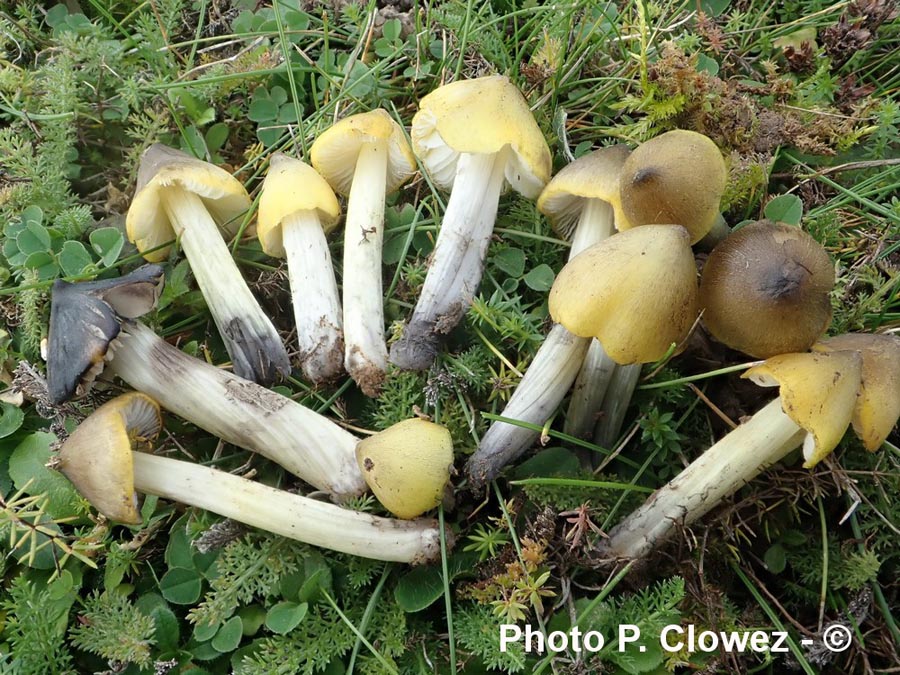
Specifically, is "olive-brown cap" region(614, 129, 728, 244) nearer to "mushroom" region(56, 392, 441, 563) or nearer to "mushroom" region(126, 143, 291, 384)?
"mushroom" region(56, 392, 441, 563)

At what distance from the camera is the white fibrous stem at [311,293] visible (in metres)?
2.68

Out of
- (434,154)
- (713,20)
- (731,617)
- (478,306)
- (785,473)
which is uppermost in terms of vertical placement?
(713,20)

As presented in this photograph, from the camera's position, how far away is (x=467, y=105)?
246 centimetres

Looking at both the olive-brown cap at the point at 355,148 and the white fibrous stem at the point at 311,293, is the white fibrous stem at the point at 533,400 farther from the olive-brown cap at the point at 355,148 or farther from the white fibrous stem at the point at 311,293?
the olive-brown cap at the point at 355,148

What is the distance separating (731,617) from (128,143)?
10.4 ft

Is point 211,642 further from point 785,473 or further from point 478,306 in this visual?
point 785,473

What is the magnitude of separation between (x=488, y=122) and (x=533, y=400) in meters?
1.00

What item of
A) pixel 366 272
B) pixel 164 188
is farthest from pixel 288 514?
pixel 164 188

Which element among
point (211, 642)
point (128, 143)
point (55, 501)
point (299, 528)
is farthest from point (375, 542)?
point (128, 143)

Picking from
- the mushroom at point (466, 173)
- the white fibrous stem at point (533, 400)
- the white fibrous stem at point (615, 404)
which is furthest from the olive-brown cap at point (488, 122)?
the white fibrous stem at point (615, 404)

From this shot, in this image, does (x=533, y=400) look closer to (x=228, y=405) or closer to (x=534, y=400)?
(x=534, y=400)

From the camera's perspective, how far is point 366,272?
108 inches

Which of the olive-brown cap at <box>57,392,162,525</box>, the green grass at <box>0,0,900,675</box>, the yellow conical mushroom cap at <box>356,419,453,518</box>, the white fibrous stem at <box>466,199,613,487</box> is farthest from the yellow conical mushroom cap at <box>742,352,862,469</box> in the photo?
the olive-brown cap at <box>57,392,162,525</box>

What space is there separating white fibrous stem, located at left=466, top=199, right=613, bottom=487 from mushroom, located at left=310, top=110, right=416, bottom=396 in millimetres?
494
